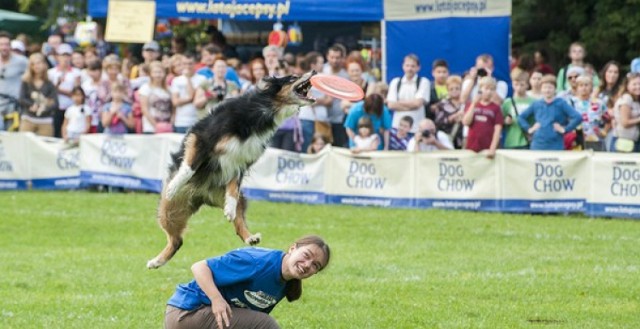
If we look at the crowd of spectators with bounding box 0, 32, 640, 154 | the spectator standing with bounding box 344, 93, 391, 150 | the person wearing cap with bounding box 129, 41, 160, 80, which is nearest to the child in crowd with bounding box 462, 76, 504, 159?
the crowd of spectators with bounding box 0, 32, 640, 154

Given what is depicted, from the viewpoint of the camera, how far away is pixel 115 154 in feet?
64.5

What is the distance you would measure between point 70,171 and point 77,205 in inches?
87.8

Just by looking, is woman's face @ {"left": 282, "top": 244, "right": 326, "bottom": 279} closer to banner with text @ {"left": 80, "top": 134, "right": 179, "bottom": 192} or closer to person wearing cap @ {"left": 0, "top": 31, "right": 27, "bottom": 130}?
banner with text @ {"left": 80, "top": 134, "right": 179, "bottom": 192}

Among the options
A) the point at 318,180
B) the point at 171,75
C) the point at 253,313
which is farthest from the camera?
the point at 171,75

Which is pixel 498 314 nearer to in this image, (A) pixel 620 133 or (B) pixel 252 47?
(A) pixel 620 133

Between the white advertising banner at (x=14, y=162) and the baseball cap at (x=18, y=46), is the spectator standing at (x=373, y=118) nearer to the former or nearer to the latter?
the white advertising banner at (x=14, y=162)

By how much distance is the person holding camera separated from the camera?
17.5 metres

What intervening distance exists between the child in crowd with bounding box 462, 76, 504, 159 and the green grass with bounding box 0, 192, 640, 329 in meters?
0.97

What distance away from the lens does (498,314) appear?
10617 mm

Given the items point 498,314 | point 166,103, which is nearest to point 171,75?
point 166,103

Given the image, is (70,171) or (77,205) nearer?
(77,205)

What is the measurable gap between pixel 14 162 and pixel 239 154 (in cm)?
1230

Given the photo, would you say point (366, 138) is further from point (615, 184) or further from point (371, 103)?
point (615, 184)

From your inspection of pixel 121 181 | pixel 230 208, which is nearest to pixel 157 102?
pixel 121 181
